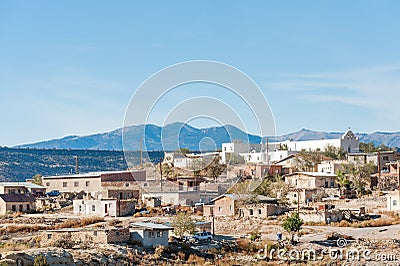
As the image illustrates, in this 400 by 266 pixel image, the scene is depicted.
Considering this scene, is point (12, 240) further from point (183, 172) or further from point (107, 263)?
point (183, 172)

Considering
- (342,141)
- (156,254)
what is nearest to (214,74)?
(156,254)

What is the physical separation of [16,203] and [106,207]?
310 inches

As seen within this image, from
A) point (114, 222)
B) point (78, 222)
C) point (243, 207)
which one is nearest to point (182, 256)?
point (114, 222)

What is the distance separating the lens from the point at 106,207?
45.2m

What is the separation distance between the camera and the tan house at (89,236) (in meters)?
29.4

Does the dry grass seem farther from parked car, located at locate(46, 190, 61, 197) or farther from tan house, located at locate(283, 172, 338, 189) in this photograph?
tan house, located at locate(283, 172, 338, 189)

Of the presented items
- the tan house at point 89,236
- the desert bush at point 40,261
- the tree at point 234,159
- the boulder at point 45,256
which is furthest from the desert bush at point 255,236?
the tree at point 234,159

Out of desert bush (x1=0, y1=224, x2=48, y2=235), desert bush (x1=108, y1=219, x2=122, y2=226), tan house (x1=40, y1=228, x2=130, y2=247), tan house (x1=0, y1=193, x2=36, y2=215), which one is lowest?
desert bush (x1=0, y1=224, x2=48, y2=235)

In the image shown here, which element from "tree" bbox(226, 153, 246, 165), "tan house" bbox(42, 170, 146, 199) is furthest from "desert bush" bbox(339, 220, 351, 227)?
"tree" bbox(226, 153, 246, 165)

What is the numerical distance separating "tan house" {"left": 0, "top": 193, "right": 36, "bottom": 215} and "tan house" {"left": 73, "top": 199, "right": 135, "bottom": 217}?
184 inches

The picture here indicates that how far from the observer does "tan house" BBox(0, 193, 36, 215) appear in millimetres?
48106

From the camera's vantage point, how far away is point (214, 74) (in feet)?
124

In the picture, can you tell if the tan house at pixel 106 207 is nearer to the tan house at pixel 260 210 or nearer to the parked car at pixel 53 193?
the tan house at pixel 260 210

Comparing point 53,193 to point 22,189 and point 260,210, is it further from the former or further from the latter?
point 260,210
